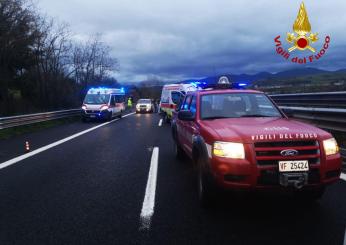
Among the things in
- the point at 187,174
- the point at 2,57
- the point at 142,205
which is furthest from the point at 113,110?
the point at 142,205

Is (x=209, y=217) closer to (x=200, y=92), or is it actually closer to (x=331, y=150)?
(x=331, y=150)

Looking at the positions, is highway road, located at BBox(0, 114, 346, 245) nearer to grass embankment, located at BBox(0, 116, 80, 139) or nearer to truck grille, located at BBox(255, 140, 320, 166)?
truck grille, located at BBox(255, 140, 320, 166)

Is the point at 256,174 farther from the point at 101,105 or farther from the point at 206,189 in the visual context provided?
the point at 101,105

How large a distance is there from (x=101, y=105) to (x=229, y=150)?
20928 millimetres

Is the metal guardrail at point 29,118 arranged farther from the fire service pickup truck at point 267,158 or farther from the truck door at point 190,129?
the fire service pickup truck at point 267,158

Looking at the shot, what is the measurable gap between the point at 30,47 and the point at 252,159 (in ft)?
113

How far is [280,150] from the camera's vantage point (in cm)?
445

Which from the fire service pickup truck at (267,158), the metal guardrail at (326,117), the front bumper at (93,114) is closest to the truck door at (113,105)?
the front bumper at (93,114)

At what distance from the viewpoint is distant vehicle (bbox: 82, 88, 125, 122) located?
24297 mm

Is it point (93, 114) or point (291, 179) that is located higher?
point (291, 179)

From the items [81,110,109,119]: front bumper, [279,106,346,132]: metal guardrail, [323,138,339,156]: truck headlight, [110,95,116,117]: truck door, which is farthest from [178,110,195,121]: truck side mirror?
[110,95,116,117]: truck door

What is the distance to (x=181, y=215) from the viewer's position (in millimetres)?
4840

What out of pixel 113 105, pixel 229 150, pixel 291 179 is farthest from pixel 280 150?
pixel 113 105

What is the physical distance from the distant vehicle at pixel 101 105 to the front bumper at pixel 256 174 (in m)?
20.5
